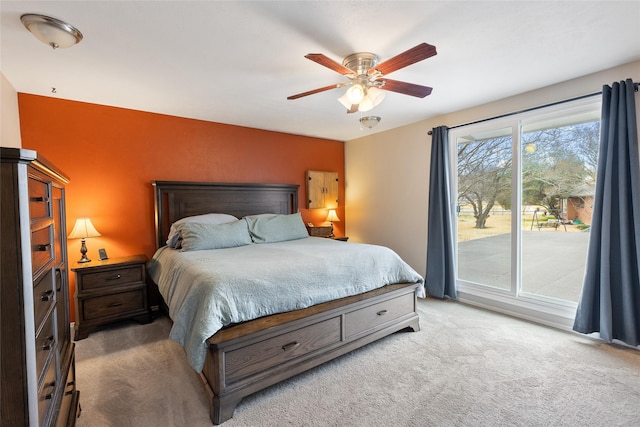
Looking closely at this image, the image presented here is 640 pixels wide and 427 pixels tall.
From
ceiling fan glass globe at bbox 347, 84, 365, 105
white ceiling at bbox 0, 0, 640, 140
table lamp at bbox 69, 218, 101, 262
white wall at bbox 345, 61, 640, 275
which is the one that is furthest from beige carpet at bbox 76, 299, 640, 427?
white ceiling at bbox 0, 0, 640, 140

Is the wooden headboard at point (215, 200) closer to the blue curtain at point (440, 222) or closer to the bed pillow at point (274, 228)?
the bed pillow at point (274, 228)

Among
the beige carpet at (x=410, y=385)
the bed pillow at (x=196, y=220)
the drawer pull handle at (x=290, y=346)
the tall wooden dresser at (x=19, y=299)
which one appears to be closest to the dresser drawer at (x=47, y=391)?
the tall wooden dresser at (x=19, y=299)

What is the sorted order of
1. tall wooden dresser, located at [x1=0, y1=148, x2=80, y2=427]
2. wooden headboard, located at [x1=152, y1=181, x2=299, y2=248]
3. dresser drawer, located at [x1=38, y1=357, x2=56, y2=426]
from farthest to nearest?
1. wooden headboard, located at [x1=152, y1=181, x2=299, y2=248]
2. dresser drawer, located at [x1=38, y1=357, x2=56, y2=426]
3. tall wooden dresser, located at [x1=0, y1=148, x2=80, y2=427]

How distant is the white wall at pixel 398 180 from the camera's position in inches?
140

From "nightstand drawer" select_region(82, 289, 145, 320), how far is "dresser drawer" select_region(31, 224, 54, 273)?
194 centimetres

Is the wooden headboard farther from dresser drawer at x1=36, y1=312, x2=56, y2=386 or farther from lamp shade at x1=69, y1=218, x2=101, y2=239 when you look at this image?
dresser drawer at x1=36, y1=312, x2=56, y2=386

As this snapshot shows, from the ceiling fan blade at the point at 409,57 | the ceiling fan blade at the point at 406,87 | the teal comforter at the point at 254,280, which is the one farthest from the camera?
the ceiling fan blade at the point at 406,87

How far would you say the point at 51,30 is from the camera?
5.67ft

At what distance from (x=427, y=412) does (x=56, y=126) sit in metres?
4.15

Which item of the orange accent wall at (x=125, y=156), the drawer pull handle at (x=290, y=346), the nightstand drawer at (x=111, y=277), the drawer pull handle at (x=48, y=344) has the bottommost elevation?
the drawer pull handle at (x=290, y=346)

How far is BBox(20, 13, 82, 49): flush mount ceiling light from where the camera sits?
1.68 meters

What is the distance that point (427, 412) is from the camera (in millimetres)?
1755

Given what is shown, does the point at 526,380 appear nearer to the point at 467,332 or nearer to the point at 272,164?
the point at 467,332

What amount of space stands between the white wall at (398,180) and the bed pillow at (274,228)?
1.47 meters
